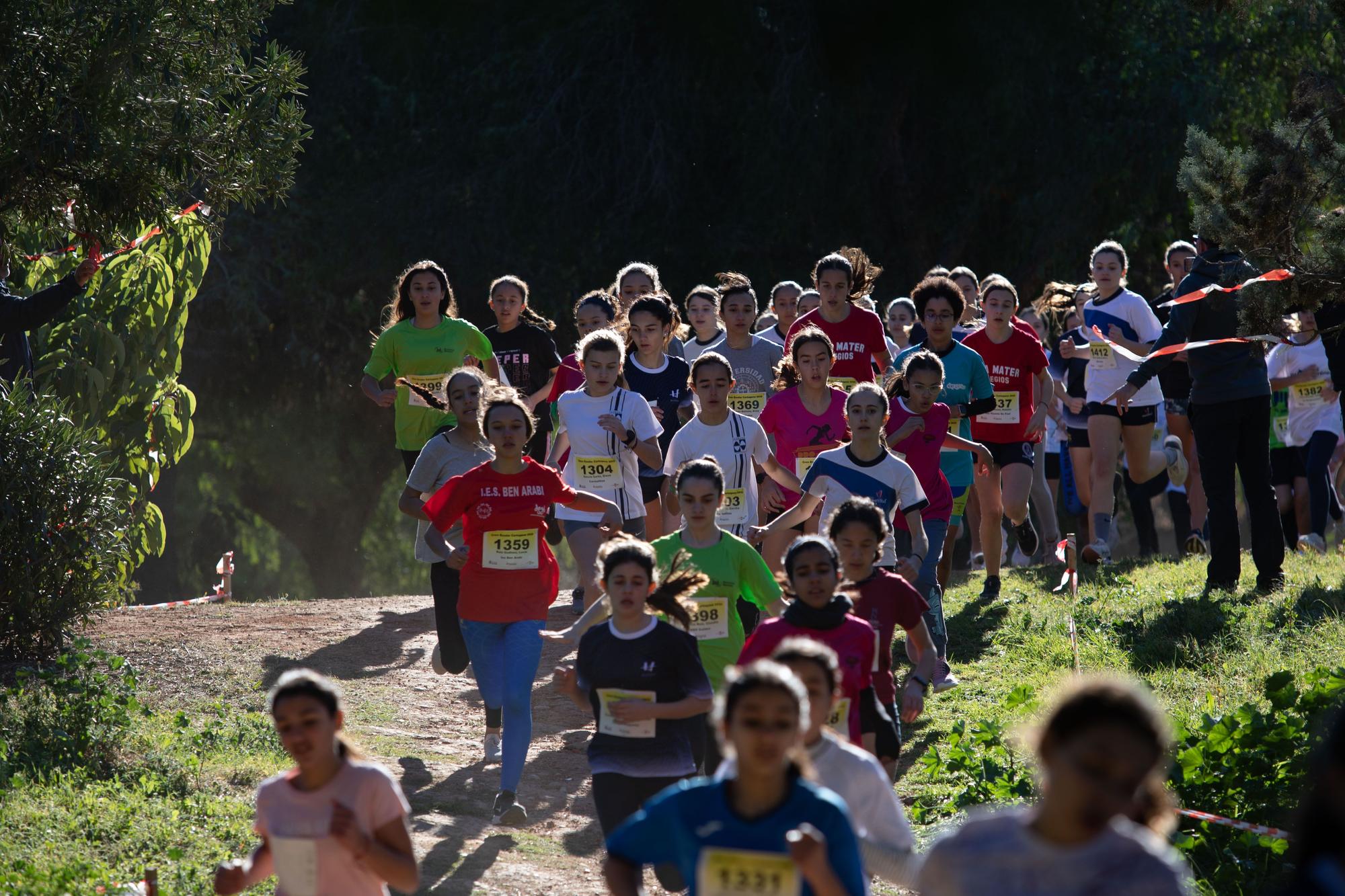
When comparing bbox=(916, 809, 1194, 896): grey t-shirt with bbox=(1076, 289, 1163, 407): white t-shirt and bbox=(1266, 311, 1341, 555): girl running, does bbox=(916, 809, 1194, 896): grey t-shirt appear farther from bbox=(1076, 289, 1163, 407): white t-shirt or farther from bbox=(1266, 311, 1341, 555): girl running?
bbox=(1266, 311, 1341, 555): girl running

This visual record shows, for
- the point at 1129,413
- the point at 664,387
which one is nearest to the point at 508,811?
the point at 664,387

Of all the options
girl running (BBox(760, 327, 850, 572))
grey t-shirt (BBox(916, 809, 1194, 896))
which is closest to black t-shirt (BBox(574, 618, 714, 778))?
grey t-shirt (BBox(916, 809, 1194, 896))

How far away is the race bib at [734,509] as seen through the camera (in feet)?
28.9

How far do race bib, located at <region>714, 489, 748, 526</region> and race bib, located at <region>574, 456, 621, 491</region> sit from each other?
88 cm

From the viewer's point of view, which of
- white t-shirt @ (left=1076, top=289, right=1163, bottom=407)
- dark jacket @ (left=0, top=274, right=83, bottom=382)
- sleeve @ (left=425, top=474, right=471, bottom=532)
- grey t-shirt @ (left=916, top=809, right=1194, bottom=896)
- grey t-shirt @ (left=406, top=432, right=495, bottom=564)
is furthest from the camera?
white t-shirt @ (left=1076, top=289, right=1163, bottom=407)

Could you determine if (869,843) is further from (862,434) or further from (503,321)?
(503,321)

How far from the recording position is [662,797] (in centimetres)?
390

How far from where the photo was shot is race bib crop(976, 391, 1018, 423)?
11.1m

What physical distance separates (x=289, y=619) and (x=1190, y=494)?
7.01m

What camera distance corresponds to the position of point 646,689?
19.9 feet

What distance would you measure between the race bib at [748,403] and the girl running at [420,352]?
5.07 ft

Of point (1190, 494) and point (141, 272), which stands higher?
point (141, 272)

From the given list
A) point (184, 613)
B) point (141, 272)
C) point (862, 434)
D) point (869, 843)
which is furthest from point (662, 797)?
point (141, 272)

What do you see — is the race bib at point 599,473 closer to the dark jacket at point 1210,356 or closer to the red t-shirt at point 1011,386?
the red t-shirt at point 1011,386
